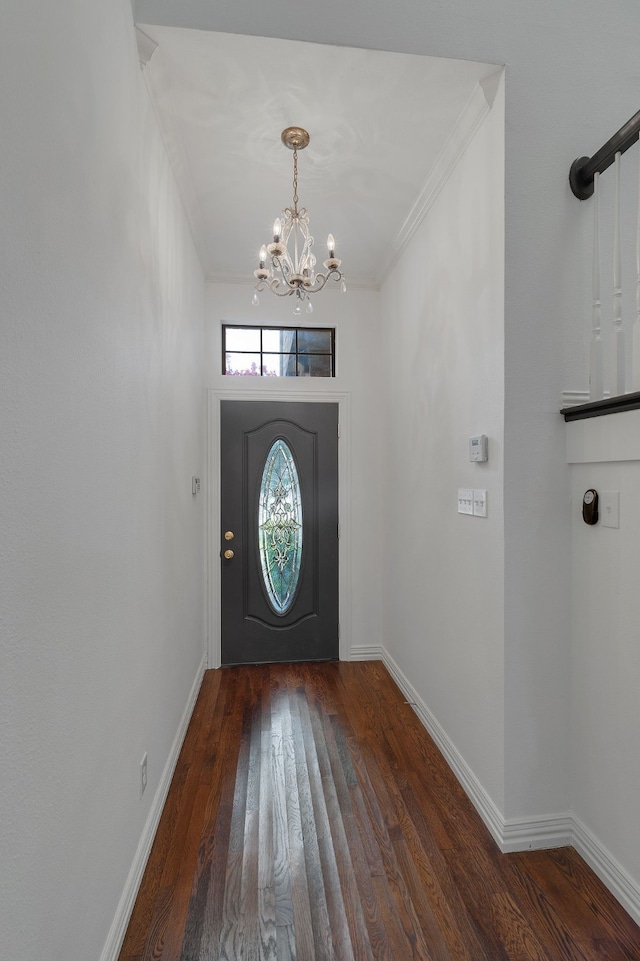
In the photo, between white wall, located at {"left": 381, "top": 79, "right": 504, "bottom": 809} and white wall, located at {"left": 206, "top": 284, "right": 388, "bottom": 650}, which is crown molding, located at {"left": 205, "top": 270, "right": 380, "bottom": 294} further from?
white wall, located at {"left": 381, "top": 79, "right": 504, "bottom": 809}

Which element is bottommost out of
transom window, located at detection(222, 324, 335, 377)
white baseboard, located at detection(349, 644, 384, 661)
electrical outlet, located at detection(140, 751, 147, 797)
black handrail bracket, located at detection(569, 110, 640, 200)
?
white baseboard, located at detection(349, 644, 384, 661)

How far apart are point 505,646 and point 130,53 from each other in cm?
242

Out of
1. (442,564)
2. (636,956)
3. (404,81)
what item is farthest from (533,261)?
(636,956)

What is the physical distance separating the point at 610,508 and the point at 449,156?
1745 mm

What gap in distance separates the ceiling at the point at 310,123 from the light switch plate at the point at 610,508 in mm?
1577

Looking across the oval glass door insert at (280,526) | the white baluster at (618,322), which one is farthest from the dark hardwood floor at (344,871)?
the white baluster at (618,322)

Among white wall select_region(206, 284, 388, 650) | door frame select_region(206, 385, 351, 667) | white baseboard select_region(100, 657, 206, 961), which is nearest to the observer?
white baseboard select_region(100, 657, 206, 961)

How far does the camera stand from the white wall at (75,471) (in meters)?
0.89

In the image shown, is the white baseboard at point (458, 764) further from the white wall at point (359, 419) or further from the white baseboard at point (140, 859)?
the white baseboard at point (140, 859)

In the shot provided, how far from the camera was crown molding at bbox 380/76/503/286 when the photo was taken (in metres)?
2.02

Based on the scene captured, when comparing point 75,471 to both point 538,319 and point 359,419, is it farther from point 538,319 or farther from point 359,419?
point 359,419

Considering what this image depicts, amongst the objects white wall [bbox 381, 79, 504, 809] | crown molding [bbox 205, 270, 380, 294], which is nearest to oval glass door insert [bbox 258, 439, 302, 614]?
white wall [bbox 381, 79, 504, 809]

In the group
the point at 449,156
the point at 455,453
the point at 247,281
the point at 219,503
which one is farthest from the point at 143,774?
the point at 247,281

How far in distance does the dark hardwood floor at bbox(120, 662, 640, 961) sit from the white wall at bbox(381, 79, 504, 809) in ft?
0.90
